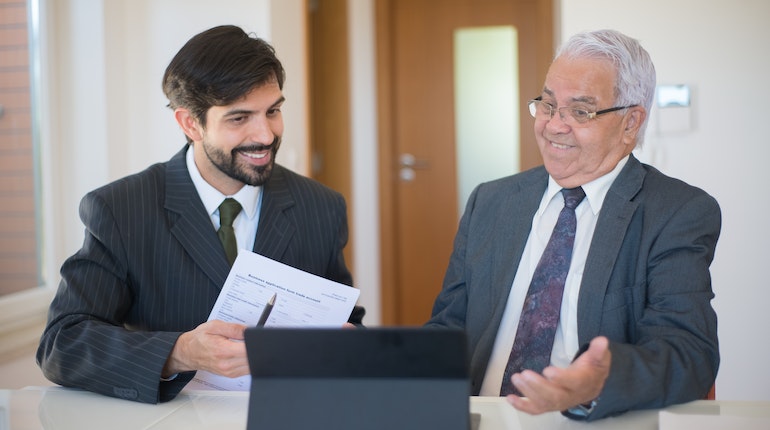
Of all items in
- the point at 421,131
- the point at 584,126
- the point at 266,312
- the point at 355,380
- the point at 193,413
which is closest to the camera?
the point at 355,380

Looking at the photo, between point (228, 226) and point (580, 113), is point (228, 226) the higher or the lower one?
the lower one

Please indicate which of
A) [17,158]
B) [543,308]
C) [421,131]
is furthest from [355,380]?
[421,131]

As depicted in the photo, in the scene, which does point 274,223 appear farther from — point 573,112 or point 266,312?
point 573,112

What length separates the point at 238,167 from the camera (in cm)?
208

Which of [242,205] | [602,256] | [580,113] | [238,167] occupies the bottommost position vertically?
[602,256]

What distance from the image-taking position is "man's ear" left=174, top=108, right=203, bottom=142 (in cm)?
212

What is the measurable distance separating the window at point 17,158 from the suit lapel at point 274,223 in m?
1.27

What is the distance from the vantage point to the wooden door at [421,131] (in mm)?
5305

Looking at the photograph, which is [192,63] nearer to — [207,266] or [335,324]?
[207,266]

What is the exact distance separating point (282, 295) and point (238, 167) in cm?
54

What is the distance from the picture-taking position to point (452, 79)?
17.6ft

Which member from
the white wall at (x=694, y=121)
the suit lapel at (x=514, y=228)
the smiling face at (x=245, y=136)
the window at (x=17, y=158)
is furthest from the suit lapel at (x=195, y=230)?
the white wall at (x=694, y=121)

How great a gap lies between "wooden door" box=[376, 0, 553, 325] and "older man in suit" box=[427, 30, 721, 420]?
3.26 m

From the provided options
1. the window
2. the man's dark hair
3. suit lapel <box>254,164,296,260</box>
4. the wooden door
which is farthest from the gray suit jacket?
the wooden door
